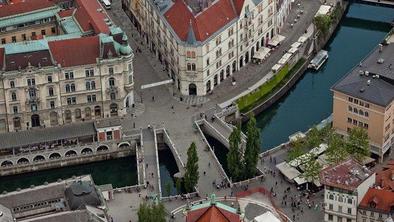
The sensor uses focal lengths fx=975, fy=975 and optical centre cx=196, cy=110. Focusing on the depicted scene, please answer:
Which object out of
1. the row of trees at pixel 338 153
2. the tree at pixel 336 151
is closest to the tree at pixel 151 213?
the row of trees at pixel 338 153

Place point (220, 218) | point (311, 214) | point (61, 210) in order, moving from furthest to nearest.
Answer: point (311, 214)
point (61, 210)
point (220, 218)

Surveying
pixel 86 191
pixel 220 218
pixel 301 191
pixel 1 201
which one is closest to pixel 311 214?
pixel 301 191

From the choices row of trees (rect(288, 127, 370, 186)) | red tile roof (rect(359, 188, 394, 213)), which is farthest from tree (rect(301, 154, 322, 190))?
red tile roof (rect(359, 188, 394, 213))

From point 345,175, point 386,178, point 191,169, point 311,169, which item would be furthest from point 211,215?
point 386,178

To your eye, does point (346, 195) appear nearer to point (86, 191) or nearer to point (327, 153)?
point (327, 153)

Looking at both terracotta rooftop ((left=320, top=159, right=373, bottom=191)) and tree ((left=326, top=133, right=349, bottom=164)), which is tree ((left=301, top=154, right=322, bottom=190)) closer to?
tree ((left=326, top=133, right=349, bottom=164))

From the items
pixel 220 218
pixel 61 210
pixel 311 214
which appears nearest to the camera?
pixel 220 218
